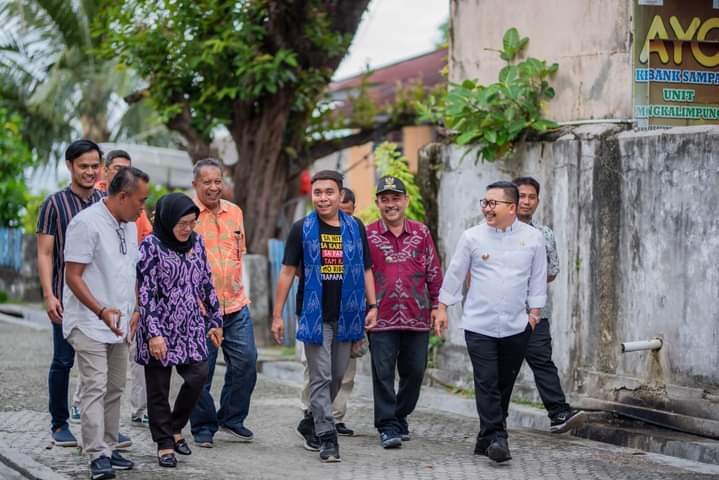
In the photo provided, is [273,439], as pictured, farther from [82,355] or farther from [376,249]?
[82,355]

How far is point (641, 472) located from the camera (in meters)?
7.78

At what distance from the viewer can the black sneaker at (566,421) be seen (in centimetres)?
923

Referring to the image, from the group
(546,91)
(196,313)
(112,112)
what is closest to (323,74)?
(546,91)

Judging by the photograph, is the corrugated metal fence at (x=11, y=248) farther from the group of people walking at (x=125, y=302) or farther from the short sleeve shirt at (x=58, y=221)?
the short sleeve shirt at (x=58, y=221)

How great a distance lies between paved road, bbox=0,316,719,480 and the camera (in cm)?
760

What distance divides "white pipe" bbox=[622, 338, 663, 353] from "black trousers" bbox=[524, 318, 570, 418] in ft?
1.96

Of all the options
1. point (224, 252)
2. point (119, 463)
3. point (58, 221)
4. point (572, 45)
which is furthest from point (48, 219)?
point (572, 45)

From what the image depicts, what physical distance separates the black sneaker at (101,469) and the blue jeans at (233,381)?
144 centimetres

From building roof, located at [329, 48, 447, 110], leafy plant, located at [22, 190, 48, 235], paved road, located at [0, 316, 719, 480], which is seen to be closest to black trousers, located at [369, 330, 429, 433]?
paved road, located at [0, 316, 719, 480]

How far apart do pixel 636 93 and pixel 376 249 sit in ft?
9.17

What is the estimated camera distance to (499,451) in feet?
26.0

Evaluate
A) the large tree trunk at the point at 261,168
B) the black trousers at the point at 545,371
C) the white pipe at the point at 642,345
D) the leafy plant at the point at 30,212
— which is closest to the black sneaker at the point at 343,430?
the black trousers at the point at 545,371

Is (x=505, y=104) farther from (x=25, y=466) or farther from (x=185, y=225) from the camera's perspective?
(x=25, y=466)

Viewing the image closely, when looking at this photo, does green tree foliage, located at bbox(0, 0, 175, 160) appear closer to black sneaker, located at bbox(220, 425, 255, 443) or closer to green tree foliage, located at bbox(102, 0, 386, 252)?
green tree foliage, located at bbox(102, 0, 386, 252)
